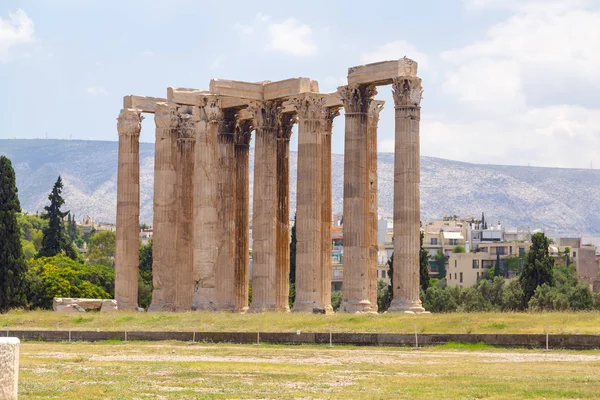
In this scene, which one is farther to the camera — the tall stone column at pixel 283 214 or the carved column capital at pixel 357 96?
the tall stone column at pixel 283 214

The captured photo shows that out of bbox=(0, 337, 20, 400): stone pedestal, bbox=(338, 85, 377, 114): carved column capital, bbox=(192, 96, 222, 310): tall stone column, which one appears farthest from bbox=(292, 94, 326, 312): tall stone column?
bbox=(0, 337, 20, 400): stone pedestal

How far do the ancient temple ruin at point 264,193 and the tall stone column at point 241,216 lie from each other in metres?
0.08

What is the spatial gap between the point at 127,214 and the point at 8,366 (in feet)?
186

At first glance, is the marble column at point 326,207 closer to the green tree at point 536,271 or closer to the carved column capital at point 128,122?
the carved column capital at point 128,122

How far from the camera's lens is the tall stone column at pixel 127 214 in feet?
261

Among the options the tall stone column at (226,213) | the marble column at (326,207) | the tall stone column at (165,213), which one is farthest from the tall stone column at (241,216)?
the marble column at (326,207)

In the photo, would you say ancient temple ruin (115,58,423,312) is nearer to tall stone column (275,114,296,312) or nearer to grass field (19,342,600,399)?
tall stone column (275,114,296,312)

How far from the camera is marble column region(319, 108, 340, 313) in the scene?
235 feet

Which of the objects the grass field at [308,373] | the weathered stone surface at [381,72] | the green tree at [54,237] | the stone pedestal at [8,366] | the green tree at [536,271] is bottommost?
the grass field at [308,373]

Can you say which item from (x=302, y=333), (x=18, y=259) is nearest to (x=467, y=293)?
(x=18, y=259)

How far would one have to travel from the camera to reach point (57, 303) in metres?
81.6

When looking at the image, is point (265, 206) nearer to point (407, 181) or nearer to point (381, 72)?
point (407, 181)

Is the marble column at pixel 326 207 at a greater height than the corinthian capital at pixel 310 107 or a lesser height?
lesser

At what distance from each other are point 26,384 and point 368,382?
812 cm
